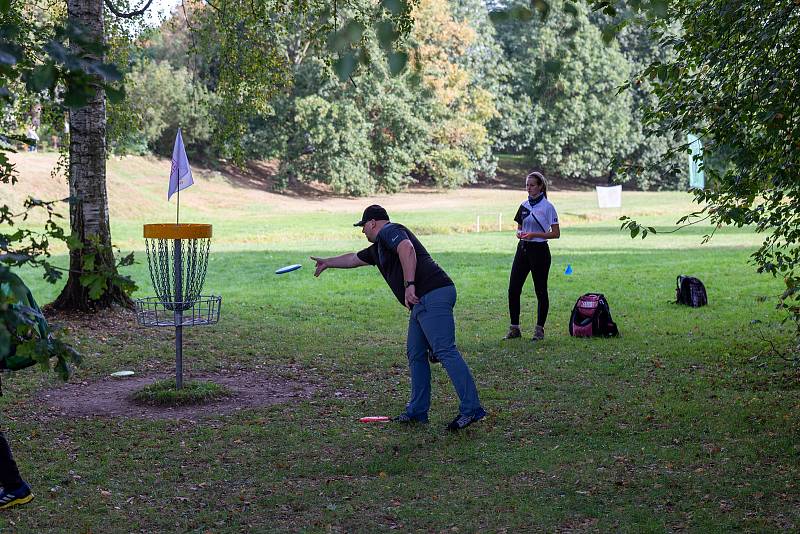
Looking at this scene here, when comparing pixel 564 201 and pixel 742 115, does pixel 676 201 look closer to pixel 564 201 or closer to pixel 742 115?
pixel 564 201

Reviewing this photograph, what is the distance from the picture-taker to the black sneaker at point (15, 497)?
5355mm

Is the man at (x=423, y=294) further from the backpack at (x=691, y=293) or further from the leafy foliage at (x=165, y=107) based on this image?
the leafy foliage at (x=165, y=107)

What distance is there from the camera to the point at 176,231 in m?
7.29

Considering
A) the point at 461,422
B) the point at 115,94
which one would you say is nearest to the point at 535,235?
the point at 461,422

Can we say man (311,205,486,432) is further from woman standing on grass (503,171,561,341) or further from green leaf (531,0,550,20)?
woman standing on grass (503,171,561,341)

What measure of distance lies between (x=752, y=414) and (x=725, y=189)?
5.95ft

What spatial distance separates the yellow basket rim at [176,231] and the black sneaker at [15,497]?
2.36 m

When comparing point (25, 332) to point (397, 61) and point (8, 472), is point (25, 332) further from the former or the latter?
point (8, 472)

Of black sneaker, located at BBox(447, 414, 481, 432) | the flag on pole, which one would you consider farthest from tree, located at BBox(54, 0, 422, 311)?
black sneaker, located at BBox(447, 414, 481, 432)

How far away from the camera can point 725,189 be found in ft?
24.8

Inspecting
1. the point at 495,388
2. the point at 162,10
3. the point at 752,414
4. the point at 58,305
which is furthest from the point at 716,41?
the point at 162,10

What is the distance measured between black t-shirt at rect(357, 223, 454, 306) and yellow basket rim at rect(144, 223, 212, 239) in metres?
1.35

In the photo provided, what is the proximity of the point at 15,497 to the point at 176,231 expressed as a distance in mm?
2542

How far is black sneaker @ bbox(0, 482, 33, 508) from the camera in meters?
5.36
